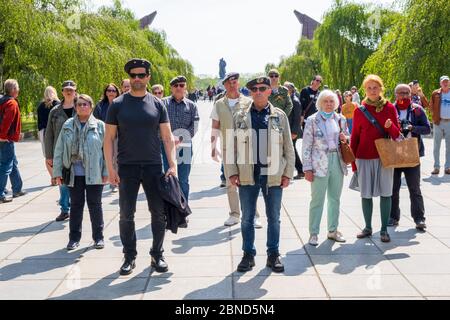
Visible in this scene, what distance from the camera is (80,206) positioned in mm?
5996

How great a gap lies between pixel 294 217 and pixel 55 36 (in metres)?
13.0

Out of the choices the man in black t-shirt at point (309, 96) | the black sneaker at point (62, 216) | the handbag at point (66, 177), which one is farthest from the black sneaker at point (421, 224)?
the man in black t-shirt at point (309, 96)

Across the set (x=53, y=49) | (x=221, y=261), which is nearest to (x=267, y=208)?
(x=221, y=261)

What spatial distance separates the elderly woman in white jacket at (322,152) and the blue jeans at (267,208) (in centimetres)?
95

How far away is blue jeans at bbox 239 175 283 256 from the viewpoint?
5.07 meters

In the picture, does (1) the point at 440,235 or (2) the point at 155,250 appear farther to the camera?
(1) the point at 440,235

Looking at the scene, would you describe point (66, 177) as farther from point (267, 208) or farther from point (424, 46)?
point (424, 46)

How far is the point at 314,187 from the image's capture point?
6.04m

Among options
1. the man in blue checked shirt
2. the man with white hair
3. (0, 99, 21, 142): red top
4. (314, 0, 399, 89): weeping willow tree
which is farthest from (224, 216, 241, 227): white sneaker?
(314, 0, 399, 89): weeping willow tree

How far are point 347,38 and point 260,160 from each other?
26.0m

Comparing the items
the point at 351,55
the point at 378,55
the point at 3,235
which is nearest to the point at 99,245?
the point at 3,235

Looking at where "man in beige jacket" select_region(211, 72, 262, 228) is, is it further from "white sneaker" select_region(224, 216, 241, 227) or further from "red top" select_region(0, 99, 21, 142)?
"red top" select_region(0, 99, 21, 142)

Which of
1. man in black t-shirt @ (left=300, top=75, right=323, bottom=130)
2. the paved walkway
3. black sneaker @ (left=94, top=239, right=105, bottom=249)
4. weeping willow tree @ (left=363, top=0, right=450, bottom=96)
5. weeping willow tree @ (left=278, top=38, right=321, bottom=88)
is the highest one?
weeping willow tree @ (left=278, top=38, right=321, bottom=88)
